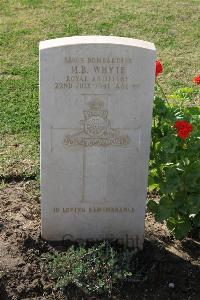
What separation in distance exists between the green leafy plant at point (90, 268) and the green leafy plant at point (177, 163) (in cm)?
40

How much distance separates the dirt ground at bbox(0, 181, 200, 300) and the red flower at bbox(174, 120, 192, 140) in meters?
1.01

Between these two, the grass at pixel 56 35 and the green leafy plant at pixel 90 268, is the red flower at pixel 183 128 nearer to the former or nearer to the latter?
the green leafy plant at pixel 90 268

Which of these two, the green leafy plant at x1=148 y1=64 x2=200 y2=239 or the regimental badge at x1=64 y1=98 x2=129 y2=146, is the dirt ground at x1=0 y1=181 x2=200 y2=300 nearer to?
the green leafy plant at x1=148 y1=64 x2=200 y2=239

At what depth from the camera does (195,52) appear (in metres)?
8.10

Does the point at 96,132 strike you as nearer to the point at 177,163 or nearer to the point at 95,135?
the point at 95,135

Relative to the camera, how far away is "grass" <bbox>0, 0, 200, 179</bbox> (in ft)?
19.9

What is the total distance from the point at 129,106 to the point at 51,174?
0.73 meters

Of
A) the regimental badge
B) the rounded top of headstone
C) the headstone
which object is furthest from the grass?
the rounded top of headstone

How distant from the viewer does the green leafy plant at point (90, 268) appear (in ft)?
12.8

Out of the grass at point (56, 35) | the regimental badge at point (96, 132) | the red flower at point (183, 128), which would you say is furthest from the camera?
the grass at point (56, 35)

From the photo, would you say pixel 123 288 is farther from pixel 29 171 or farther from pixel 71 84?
pixel 29 171

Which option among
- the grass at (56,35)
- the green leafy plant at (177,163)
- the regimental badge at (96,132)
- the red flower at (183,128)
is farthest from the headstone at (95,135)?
the grass at (56,35)

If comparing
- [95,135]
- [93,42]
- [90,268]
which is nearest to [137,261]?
[90,268]

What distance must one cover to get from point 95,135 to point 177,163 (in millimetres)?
598
